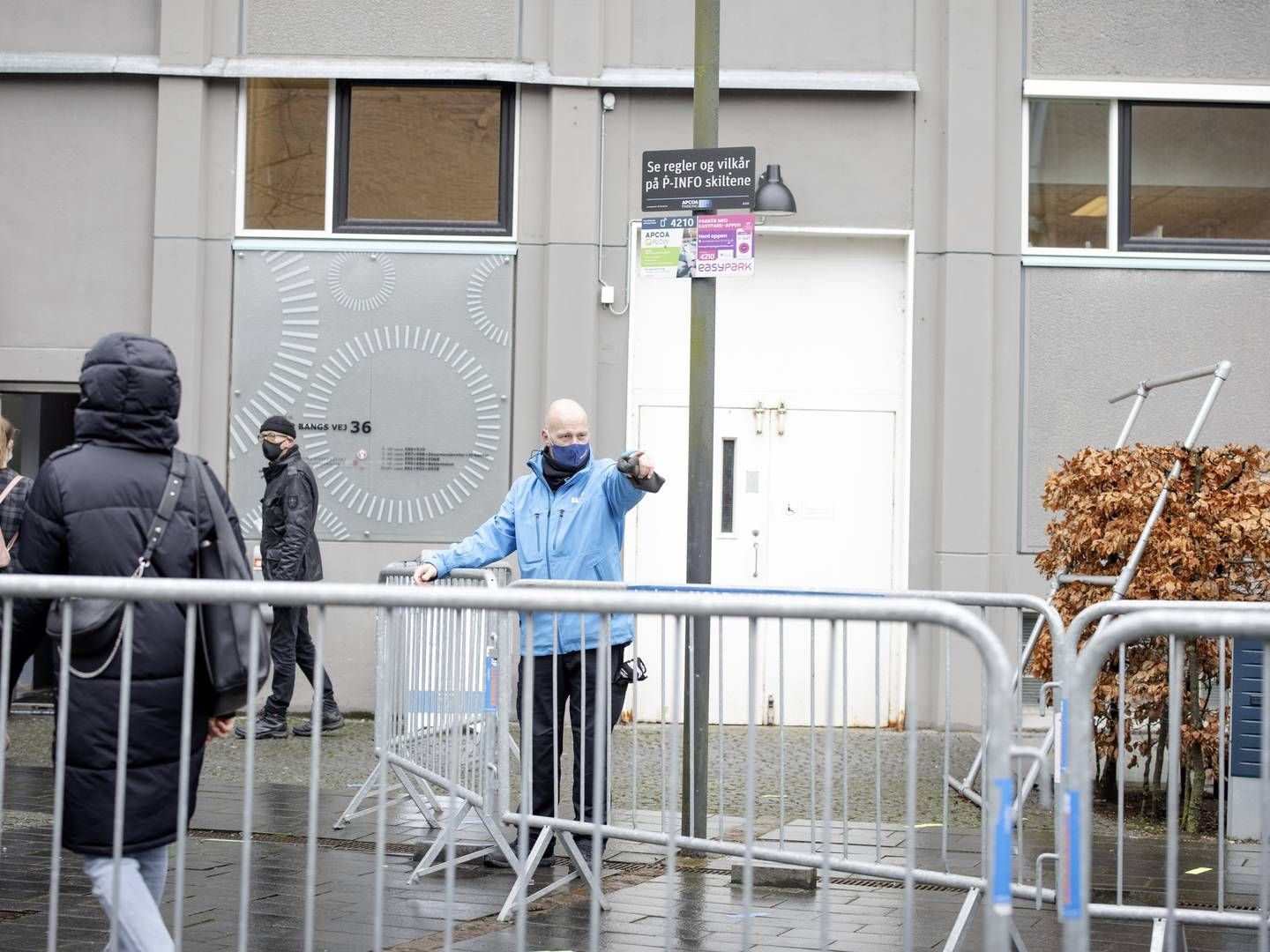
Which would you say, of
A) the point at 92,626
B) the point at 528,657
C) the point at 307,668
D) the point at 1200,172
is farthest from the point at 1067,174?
the point at 92,626

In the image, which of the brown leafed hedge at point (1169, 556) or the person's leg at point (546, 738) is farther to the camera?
the brown leafed hedge at point (1169, 556)

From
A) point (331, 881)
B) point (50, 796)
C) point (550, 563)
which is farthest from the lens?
point (50, 796)

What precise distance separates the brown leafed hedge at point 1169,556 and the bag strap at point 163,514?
5.01 metres

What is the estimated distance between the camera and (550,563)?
698cm

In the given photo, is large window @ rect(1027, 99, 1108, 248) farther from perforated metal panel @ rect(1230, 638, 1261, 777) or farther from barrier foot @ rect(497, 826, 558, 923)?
barrier foot @ rect(497, 826, 558, 923)

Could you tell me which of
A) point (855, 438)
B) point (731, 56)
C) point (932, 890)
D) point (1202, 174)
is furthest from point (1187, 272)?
point (932, 890)

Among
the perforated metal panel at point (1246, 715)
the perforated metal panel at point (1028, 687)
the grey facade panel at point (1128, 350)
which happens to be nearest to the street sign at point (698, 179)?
the perforated metal panel at point (1028, 687)

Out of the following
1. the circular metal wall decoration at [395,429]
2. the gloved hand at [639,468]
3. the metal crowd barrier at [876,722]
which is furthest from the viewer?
the circular metal wall decoration at [395,429]

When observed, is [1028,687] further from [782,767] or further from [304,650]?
[304,650]

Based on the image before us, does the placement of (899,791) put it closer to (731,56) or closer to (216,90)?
(731,56)

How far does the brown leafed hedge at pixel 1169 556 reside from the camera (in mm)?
7816

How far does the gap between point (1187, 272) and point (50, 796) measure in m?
8.09

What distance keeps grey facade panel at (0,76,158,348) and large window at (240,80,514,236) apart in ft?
2.62

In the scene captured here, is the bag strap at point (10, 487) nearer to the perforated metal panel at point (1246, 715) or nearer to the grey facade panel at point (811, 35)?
the grey facade panel at point (811, 35)
